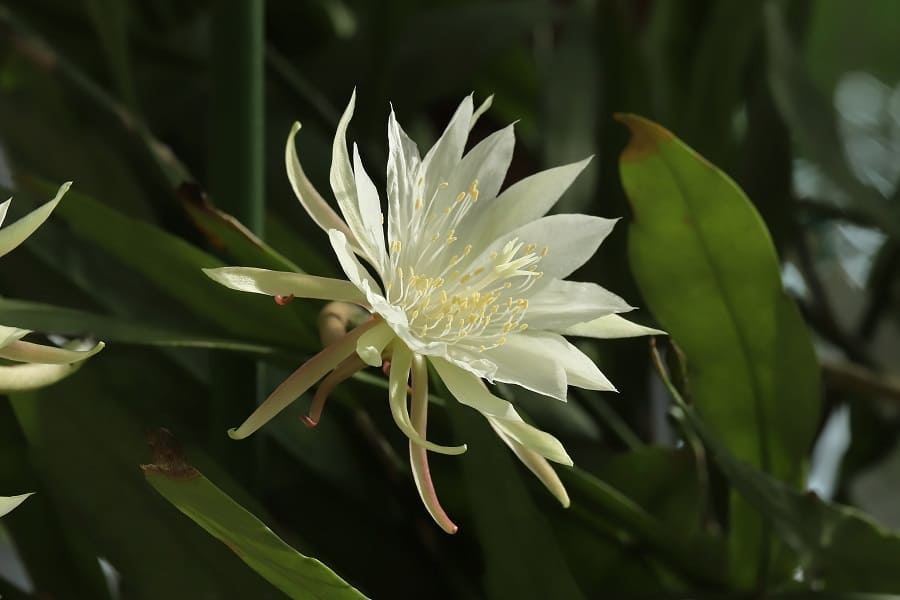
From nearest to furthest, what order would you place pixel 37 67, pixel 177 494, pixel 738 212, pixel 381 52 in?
pixel 177 494 < pixel 738 212 < pixel 37 67 < pixel 381 52

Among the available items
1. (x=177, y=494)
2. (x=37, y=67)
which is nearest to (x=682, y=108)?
(x=37, y=67)

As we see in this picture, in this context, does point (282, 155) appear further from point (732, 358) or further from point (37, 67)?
A: point (732, 358)

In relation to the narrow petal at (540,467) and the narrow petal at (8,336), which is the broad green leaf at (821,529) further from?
the narrow petal at (8,336)

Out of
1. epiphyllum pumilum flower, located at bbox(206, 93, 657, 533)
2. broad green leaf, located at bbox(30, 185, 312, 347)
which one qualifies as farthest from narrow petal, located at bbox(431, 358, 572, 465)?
broad green leaf, located at bbox(30, 185, 312, 347)

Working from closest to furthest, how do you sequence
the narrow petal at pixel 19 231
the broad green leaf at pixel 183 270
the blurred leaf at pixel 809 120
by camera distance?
the narrow petal at pixel 19 231
the broad green leaf at pixel 183 270
the blurred leaf at pixel 809 120

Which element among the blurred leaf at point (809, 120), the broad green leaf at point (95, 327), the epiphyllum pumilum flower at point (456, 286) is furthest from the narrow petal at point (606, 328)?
the blurred leaf at point (809, 120)

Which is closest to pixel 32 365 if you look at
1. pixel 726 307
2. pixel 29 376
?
pixel 29 376

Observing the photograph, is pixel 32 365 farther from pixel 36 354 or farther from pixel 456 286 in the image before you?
pixel 456 286
